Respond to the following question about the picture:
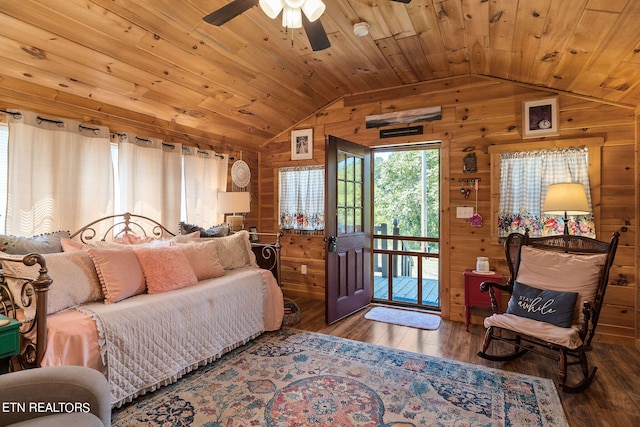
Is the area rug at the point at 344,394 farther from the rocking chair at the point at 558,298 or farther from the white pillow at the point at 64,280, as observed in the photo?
the white pillow at the point at 64,280

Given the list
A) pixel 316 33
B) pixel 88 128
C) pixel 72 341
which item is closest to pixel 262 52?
pixel 316 33

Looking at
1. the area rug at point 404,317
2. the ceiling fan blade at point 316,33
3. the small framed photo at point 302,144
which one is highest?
the ceiling fan blade at point 316,33

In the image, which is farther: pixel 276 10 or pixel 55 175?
pixel 55 175

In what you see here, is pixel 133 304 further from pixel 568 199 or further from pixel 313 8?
pixel 568 199

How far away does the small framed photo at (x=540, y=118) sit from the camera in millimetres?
3299

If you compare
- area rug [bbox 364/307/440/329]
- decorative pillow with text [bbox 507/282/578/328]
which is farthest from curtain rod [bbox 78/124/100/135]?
decorative pillow with text [bbox 507/282/578/328]

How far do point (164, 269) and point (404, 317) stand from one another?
2641mm

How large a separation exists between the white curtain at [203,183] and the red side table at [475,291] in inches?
118

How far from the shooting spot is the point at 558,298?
8.46 ft

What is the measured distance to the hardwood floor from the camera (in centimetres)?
203

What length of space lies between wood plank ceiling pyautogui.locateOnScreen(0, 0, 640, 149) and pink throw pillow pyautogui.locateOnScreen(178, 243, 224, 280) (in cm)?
147

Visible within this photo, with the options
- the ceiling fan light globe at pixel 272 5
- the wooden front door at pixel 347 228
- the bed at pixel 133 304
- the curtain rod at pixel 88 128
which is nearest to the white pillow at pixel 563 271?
the wooden front door at pixel 347 228

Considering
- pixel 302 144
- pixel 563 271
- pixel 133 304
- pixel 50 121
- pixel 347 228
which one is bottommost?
pixel 133 304

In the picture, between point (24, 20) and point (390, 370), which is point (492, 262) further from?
point (24, 20)
